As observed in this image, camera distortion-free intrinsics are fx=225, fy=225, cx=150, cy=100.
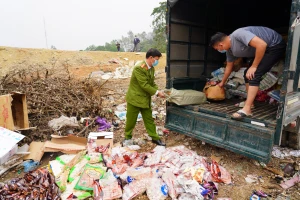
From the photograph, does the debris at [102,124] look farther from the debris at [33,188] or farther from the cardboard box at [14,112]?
the debris at [33,188]

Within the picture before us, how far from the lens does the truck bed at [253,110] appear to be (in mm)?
2779

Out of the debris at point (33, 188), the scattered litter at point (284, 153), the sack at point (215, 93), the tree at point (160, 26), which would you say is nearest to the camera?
the debris at point (33, 188)

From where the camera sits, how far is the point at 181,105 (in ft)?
11.5

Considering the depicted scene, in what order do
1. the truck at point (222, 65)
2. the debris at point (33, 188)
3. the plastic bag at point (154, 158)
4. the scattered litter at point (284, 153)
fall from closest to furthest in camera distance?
the debris at point (33, 188), the truck at point (222, 65), the plastic bag at point (154, 158), the scattered litter at point (284, 153)

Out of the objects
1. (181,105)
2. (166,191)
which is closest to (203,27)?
(181,105)

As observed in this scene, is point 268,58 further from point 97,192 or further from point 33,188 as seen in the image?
point 33,188

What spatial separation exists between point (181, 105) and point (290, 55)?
160 cm

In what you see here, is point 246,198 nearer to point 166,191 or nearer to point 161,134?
point 166,191

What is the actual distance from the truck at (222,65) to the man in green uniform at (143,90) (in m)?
0.40

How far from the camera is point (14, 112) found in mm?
4086

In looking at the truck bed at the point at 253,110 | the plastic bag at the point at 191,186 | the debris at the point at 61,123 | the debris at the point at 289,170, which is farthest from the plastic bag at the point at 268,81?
the debris at the point at 61,123

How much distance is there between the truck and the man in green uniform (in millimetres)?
398

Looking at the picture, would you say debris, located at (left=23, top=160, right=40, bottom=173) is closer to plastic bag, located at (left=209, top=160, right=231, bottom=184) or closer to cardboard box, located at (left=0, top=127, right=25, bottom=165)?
cardboard box, located at (left=0, top=127, right=25, bottom=165)

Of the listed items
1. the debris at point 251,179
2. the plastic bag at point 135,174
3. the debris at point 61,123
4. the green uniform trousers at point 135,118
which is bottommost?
the debris at point 251,179
